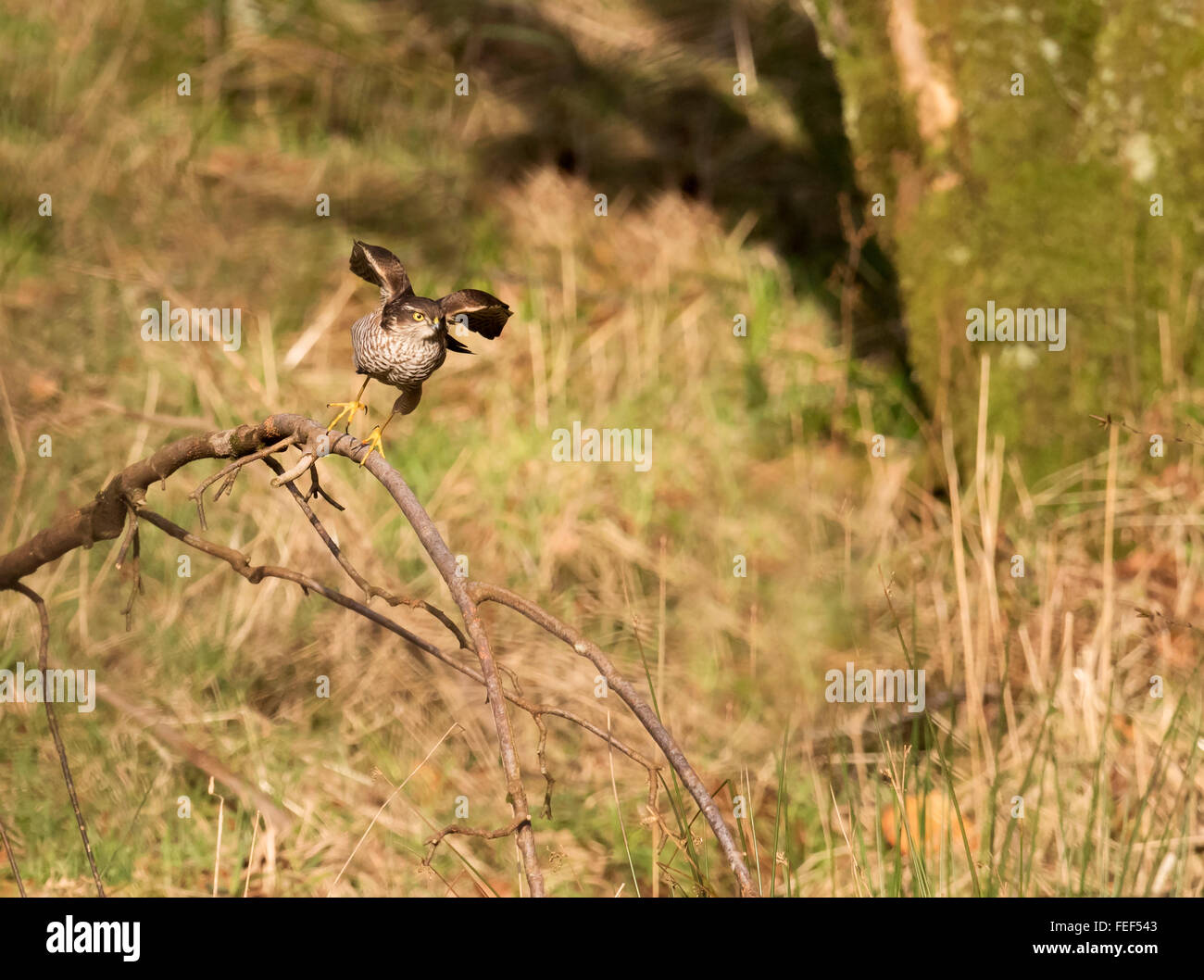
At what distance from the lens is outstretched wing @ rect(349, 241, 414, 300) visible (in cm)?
173

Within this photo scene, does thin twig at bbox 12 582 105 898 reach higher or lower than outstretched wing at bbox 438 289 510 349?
lower

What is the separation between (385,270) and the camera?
174 centimetres

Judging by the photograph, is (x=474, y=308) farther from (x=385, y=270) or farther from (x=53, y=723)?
(x=53, y=723)

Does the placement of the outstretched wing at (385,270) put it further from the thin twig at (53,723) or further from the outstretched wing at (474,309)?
the thin twig at (53,723)

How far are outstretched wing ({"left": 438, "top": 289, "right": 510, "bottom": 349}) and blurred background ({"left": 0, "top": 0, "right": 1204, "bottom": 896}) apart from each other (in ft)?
3.41

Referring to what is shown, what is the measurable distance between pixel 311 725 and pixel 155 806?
53 cm

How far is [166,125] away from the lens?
485 cm

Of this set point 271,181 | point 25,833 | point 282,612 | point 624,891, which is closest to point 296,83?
point 271,181

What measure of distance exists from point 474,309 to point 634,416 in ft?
9.70

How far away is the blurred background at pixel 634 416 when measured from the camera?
2979 mm

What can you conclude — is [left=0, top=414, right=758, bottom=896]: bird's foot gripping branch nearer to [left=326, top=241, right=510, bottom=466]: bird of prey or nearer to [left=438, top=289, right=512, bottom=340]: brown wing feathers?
[left=326, top=241, right=510, bottom=466]: bird of prey

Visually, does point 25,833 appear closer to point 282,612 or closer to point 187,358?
point 282,612

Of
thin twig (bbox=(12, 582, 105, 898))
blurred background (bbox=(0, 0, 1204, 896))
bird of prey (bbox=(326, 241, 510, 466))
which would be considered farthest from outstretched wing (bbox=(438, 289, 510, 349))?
blurred background (bbox=(0, 0, 1204, 896))

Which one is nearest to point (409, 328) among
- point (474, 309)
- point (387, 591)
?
point (474, 309)
